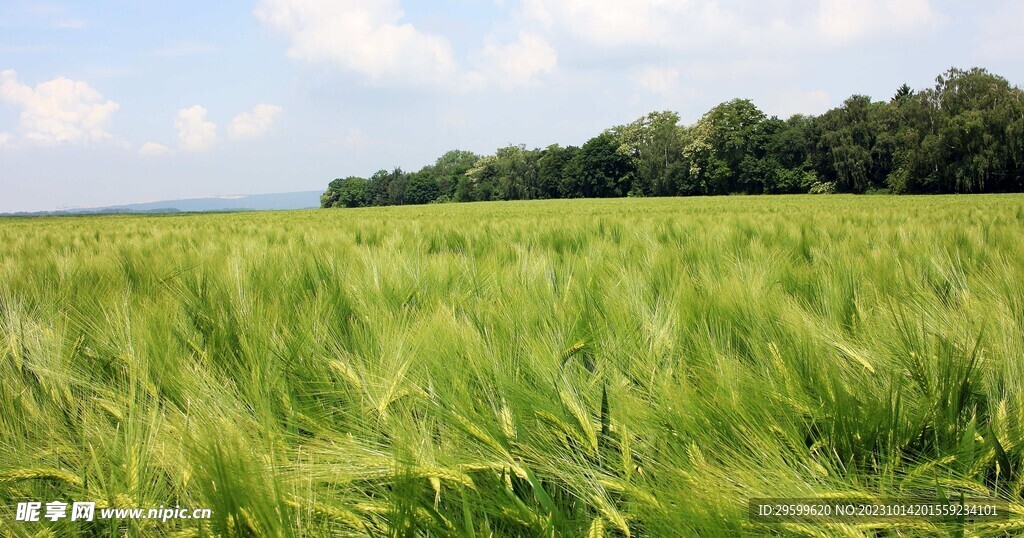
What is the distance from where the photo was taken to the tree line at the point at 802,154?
3941cm

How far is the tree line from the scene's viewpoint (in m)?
39.4

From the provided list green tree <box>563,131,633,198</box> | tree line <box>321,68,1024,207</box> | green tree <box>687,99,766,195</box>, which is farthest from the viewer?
green tree <box>563,131,633,198</box>

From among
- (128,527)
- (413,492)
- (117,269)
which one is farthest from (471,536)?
(117,269)

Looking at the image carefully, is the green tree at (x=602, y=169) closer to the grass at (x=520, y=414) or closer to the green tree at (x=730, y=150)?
the green tree at (x=730, y=150)

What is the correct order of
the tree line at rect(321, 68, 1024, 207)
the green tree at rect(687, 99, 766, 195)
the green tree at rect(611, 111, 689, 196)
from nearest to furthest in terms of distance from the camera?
the tree line at rect(321, 68, 1024, 207) → the green tree at rect(687, 99, 766, 195) → the green tree at rect(611, 111, 689, 196)

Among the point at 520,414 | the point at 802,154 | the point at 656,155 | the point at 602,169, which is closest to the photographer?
the point at 520,414

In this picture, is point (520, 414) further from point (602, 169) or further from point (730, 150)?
point (602, 169)

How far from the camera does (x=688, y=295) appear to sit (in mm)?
1421

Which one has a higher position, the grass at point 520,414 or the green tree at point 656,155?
the green tree at point 656,155

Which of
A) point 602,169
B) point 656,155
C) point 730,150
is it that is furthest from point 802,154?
point 602,169

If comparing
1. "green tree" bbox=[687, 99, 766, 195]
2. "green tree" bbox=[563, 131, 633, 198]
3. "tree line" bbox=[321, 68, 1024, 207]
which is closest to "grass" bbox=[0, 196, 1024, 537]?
"tree line" bbox=[321, 68, 1024, 207]

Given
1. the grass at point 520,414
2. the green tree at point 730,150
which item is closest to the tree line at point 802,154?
the green tree at point 730,150

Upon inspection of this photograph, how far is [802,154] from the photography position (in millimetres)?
57281

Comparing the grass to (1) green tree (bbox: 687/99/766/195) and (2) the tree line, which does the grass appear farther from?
(1) green tree (bbox: 687/99/766/195)
